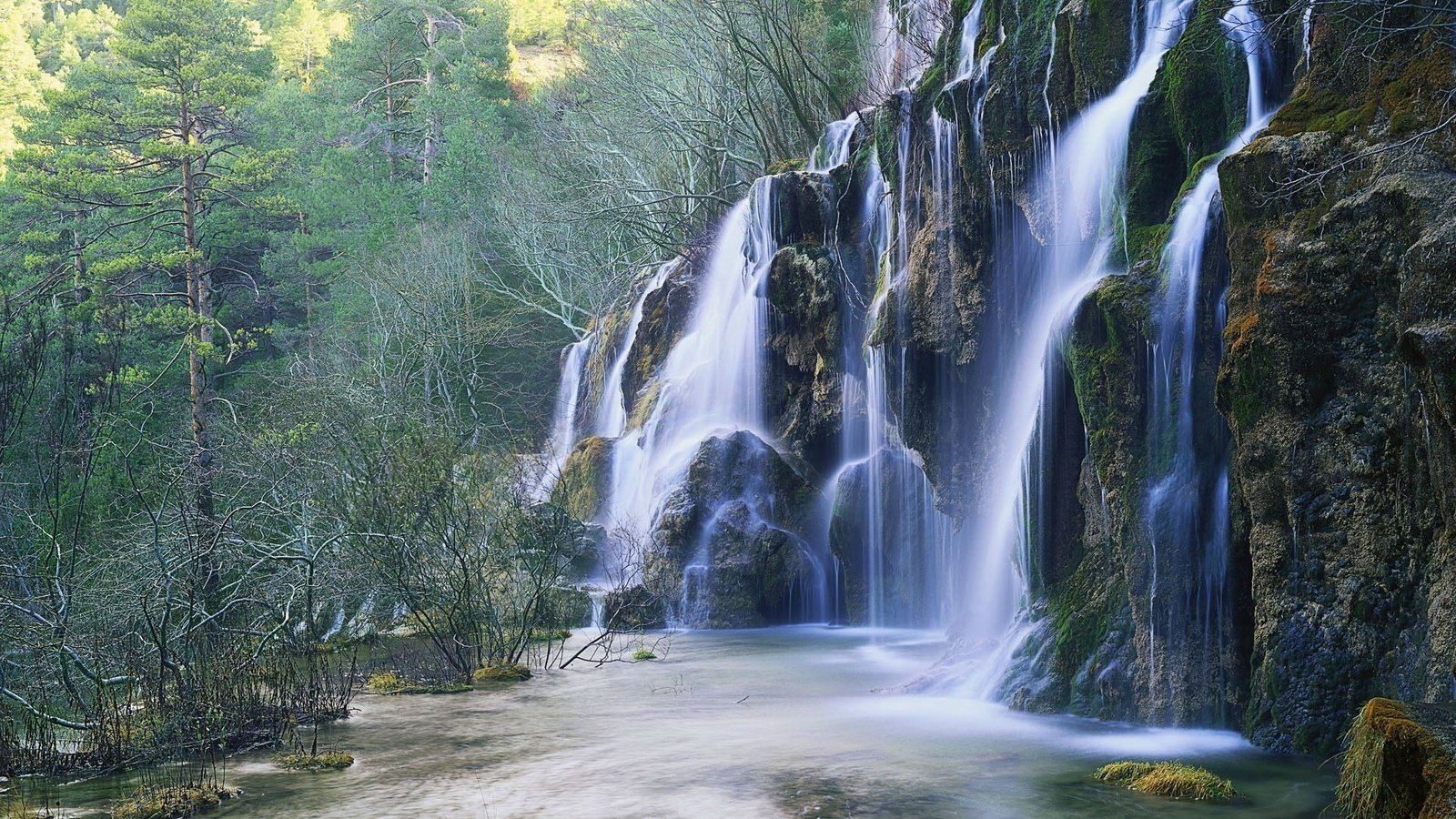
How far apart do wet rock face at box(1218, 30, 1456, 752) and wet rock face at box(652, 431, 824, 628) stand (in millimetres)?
11135

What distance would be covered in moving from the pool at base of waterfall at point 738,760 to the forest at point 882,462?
0.09 m

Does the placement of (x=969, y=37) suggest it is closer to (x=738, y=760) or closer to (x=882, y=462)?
(x=882, y=462)

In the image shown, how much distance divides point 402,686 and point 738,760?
5708 mm

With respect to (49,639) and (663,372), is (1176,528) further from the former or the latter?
A: (663,372)

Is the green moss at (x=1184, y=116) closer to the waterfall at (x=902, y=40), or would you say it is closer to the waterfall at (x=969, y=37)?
the waterfall at (x=969, y=37)

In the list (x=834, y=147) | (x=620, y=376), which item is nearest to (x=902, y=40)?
(x=834, y=147)

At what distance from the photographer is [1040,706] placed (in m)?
11.9

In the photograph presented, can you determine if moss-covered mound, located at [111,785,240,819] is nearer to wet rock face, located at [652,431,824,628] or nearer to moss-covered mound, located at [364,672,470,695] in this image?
moss-covered mound, located at [364,672,470,695]

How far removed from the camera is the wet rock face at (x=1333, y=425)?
9141 millimetres

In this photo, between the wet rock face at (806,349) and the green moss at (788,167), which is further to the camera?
the green moss at (788,167)

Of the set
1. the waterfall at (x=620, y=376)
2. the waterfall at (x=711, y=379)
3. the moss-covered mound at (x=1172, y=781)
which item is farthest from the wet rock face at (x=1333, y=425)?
the waterfall at (x=620, y=376)

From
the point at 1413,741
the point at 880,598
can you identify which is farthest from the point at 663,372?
the point at 1413,741

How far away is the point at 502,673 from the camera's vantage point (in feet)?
49.7

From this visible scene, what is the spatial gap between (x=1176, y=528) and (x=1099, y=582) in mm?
1349
